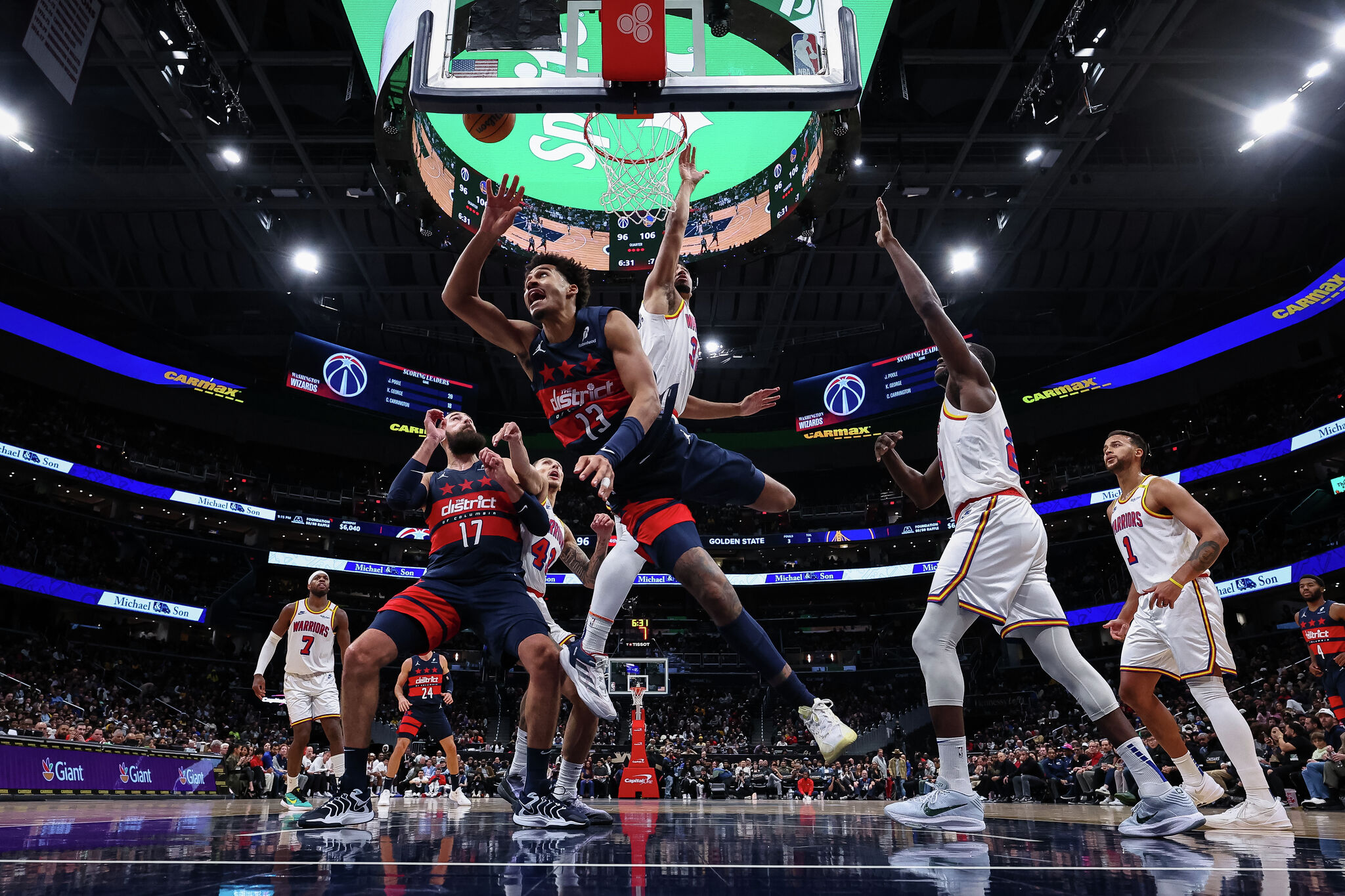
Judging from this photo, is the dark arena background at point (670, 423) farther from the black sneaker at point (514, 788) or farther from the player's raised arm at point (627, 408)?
the black sneaker at point (514, 788)

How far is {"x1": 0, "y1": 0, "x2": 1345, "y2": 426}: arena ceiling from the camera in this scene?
13.7 m

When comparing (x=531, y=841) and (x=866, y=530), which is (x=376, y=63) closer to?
(x=531, y=841)

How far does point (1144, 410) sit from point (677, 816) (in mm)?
27930

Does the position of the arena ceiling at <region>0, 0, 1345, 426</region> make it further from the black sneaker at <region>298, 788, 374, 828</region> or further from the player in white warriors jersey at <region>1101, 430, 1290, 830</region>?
the black sneaker at <region>298, 788, 374, 828</region>

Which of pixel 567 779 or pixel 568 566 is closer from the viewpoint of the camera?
pixel 567 779

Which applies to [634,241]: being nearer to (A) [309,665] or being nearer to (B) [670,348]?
(A) [309,665]

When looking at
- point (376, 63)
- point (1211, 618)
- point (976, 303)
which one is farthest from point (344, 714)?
point (976, 303)

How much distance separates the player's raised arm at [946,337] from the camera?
402 cm

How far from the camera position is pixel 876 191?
17.1 m

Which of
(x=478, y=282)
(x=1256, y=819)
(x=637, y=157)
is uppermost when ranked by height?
(x=637, y=157)

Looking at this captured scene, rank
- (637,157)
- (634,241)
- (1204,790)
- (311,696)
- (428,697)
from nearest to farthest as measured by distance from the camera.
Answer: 1. (1204,790)
2. (311,696)
3. (428,697)
4. (637,157)
5. (634,241)

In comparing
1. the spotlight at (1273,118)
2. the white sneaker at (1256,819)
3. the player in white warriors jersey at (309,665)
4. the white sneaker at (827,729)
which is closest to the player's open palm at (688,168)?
the white sneaker at (827,729)

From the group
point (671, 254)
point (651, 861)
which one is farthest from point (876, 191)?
point (651, 861)

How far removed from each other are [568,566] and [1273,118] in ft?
56.0
